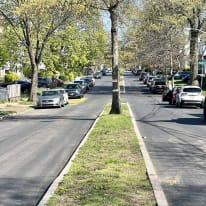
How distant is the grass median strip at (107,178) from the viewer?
26.1ft

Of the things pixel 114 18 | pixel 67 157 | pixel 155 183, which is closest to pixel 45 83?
pixel 114 18

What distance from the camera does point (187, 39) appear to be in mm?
60188

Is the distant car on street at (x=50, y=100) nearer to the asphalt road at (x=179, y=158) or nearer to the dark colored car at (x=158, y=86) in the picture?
the asphalt road at (x=179, y=158)

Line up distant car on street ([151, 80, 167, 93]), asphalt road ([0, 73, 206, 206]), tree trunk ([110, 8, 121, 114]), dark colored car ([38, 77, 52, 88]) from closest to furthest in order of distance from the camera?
asphalt road ([0, 73, 206, 206])
tree trunk ([110, 8, 121, 114])
distant car on street ([151, 80, 167, 93])
dark colored car ([38, 77, 52, 88])

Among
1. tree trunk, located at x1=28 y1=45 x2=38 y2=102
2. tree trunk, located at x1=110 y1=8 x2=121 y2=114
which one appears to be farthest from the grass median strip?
tree trunk, located at x1=28 y1=45 x2=38 y2=102

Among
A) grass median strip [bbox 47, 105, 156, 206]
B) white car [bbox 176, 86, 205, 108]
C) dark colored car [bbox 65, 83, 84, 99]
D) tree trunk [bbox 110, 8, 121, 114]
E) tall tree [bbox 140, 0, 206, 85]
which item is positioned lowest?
dark colored car [bbox 65, 83, 84, 99]

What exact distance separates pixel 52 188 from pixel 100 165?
2.38 metres

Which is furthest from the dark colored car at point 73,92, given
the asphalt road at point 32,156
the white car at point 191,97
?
the asphalt road at point 32,156

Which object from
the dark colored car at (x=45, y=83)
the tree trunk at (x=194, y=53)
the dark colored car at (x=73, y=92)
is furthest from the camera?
the dark colored car at (x=45, y=83)

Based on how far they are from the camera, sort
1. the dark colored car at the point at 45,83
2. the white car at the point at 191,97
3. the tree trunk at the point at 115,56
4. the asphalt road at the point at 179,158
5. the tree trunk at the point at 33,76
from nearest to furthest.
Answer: the asphalt road at the point at 179,158, the tree trunk at the point at 115,56, the white car at the point at 191,97, the tree trunk at the point at 33,76, the dark colored car at the point at 45,83

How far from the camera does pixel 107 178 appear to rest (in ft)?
31.4

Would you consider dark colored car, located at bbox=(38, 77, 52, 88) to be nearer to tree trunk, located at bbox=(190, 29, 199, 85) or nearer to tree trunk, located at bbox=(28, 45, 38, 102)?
tree trunk, located at bbox=(190, 29, 199, 85)

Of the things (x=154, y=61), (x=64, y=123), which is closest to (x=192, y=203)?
(x=64, y=123)

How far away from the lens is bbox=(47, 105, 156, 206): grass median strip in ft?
26.1
